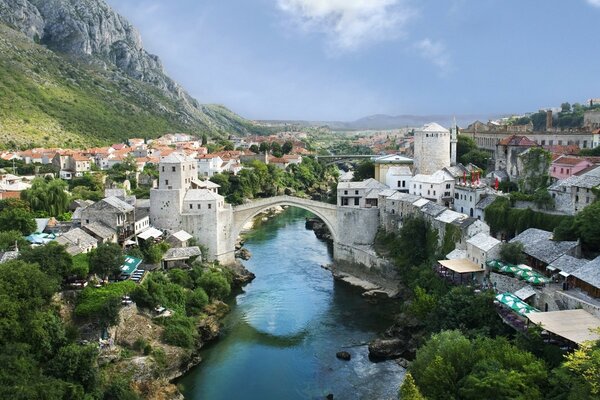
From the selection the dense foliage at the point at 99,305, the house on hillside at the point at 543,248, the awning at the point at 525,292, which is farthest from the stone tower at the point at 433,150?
the dense foliage at the point at 99,305

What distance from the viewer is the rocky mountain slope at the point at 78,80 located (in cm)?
6450

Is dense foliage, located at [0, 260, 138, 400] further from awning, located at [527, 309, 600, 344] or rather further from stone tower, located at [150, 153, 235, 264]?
awning, located at [527, 309, 600, 344]

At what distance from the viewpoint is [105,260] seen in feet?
79.4

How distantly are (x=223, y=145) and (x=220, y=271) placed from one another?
49558 mm

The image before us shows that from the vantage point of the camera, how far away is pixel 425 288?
27391 mm

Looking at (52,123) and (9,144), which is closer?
(9,144)

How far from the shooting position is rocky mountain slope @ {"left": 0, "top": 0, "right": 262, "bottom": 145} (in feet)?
212

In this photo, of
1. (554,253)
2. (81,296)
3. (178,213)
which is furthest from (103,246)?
(554,253)

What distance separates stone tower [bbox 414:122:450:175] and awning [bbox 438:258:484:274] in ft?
51.0

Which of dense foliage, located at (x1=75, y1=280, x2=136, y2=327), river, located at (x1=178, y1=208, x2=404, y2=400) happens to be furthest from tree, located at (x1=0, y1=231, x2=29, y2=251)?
river, located at (x1=178, y1=208, x2=404, y2=400)

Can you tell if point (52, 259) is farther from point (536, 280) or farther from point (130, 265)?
point (536, 280)

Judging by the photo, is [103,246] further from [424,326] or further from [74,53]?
[74,53]

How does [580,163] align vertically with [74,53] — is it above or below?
below

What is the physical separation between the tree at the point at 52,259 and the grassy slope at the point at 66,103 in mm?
40557
